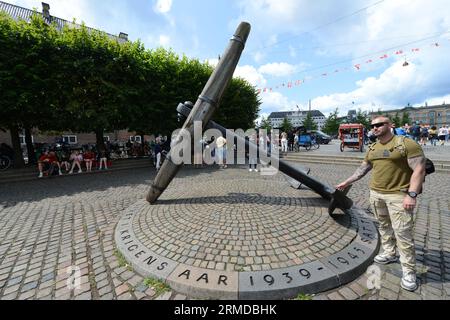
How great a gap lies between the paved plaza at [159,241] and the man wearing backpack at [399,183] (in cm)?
49

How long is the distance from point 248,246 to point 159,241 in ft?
5.06

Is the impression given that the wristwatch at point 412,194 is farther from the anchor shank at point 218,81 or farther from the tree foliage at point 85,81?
the tree foliage at point 85,81

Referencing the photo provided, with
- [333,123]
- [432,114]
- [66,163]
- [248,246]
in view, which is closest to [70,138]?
[66,163]

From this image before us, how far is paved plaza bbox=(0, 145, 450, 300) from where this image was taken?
279 centimetres

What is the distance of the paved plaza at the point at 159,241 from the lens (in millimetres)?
2795

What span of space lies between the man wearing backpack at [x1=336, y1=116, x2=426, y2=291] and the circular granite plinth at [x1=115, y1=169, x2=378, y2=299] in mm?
610

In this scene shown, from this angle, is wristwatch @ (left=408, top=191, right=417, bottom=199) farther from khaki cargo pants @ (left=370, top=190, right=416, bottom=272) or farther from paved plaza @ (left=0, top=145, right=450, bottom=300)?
paved plaza @ (left=0, top=145, right=450, bottom=300)

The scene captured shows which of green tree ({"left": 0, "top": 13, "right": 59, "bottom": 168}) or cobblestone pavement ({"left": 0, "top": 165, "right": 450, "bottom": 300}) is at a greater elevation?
green tree ({"left": 0, "top": 13, "right": 59, "bottom": 168})

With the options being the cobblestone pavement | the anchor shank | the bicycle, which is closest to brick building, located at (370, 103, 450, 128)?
the cobblestone pavement

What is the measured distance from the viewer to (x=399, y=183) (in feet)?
9.10

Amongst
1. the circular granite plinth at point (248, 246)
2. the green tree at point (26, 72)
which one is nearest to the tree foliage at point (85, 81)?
the green tree at point (26, 72)


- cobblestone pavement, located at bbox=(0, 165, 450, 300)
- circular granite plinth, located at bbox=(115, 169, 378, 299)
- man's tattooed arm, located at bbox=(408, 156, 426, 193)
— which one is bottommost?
cobblestone pavement, located at bbox=(0, 165, 450, 300)

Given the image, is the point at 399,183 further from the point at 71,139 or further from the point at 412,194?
the point at 71,139
